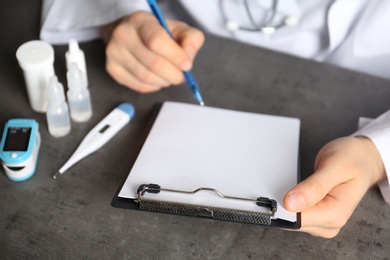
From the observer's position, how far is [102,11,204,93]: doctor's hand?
88 centimetres

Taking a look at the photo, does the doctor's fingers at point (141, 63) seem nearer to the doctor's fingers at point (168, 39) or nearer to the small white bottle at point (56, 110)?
the doctor's fingers at point (168, 39)

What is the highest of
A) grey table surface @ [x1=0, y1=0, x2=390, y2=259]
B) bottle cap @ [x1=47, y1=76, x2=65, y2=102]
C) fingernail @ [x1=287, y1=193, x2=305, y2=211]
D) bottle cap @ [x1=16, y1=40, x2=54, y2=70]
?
bottle cap @ [x1=16, y1=40, x2=54, y2=70]

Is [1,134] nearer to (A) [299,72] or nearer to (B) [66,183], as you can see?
(B) [66,183]

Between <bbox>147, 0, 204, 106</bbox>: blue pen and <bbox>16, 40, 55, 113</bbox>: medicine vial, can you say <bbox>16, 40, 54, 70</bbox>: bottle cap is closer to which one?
<bbox>16, 40, 55, 113</bbox>: medicine vial

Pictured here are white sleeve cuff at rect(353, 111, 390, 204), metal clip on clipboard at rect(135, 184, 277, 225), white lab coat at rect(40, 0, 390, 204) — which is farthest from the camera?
white lab coat at rect(40, 0, 390, 204)

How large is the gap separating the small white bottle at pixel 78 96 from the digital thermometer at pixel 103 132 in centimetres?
3

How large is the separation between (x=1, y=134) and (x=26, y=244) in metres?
0.22

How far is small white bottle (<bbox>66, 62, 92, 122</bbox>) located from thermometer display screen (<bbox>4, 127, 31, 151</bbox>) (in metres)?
0.09

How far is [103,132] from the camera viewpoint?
827 mm

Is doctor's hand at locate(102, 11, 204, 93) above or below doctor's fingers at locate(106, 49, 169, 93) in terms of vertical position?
above

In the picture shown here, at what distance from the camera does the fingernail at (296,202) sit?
662 mm

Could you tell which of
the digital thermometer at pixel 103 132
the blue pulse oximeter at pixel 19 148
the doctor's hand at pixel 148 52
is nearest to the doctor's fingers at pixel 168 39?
the doctor's hand at pixel 148 52

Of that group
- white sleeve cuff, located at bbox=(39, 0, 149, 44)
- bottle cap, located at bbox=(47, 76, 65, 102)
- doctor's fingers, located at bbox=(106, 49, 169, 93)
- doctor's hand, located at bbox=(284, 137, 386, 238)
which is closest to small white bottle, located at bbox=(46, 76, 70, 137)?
bottle cap, located at bbox=(47, 76, 65, 102)

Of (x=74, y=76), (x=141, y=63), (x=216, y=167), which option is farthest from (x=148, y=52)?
(x=216, y=167)
